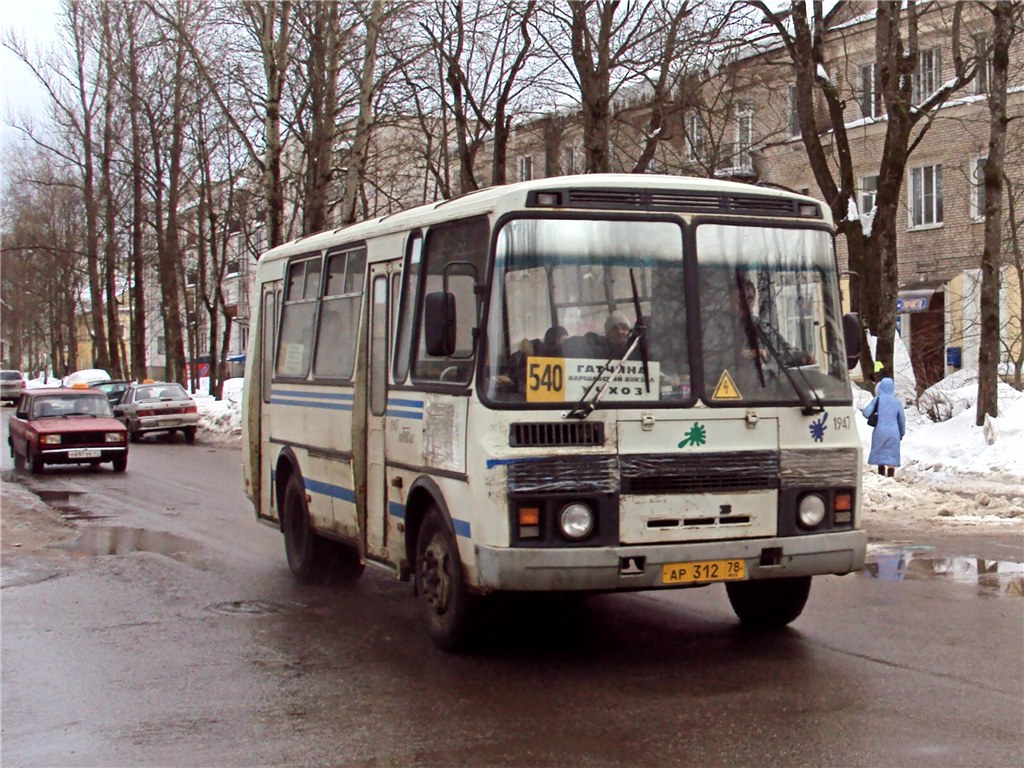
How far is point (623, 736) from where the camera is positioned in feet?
19.5

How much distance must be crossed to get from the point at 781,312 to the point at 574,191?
144 cm

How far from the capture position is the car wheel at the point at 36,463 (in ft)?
79.2

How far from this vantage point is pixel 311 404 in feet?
33.8

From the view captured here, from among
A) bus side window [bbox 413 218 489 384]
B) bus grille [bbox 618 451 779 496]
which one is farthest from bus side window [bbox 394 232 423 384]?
bus grille [bbox 618 451 779 496]

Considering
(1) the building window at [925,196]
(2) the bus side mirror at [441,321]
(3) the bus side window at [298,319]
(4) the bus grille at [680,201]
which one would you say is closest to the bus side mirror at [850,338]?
(4) the bus grille at [680,201]

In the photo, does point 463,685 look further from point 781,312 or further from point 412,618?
point 781,312

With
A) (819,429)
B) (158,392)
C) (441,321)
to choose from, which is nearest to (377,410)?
(441,321)

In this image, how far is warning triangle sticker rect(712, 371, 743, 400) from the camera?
7402mm

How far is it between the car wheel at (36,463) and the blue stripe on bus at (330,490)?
50.3 feet

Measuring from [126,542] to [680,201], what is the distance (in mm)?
8457

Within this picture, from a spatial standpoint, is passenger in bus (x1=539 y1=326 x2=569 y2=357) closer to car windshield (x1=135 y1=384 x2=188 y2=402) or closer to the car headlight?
the car headlight

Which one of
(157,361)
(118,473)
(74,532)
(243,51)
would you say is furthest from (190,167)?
(157,361)

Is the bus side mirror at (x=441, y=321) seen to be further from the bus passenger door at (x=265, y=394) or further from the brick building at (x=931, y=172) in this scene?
the brick building at (x=931, y=172)

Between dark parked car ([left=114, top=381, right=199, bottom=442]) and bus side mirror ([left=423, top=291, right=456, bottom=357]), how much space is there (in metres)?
27.8
